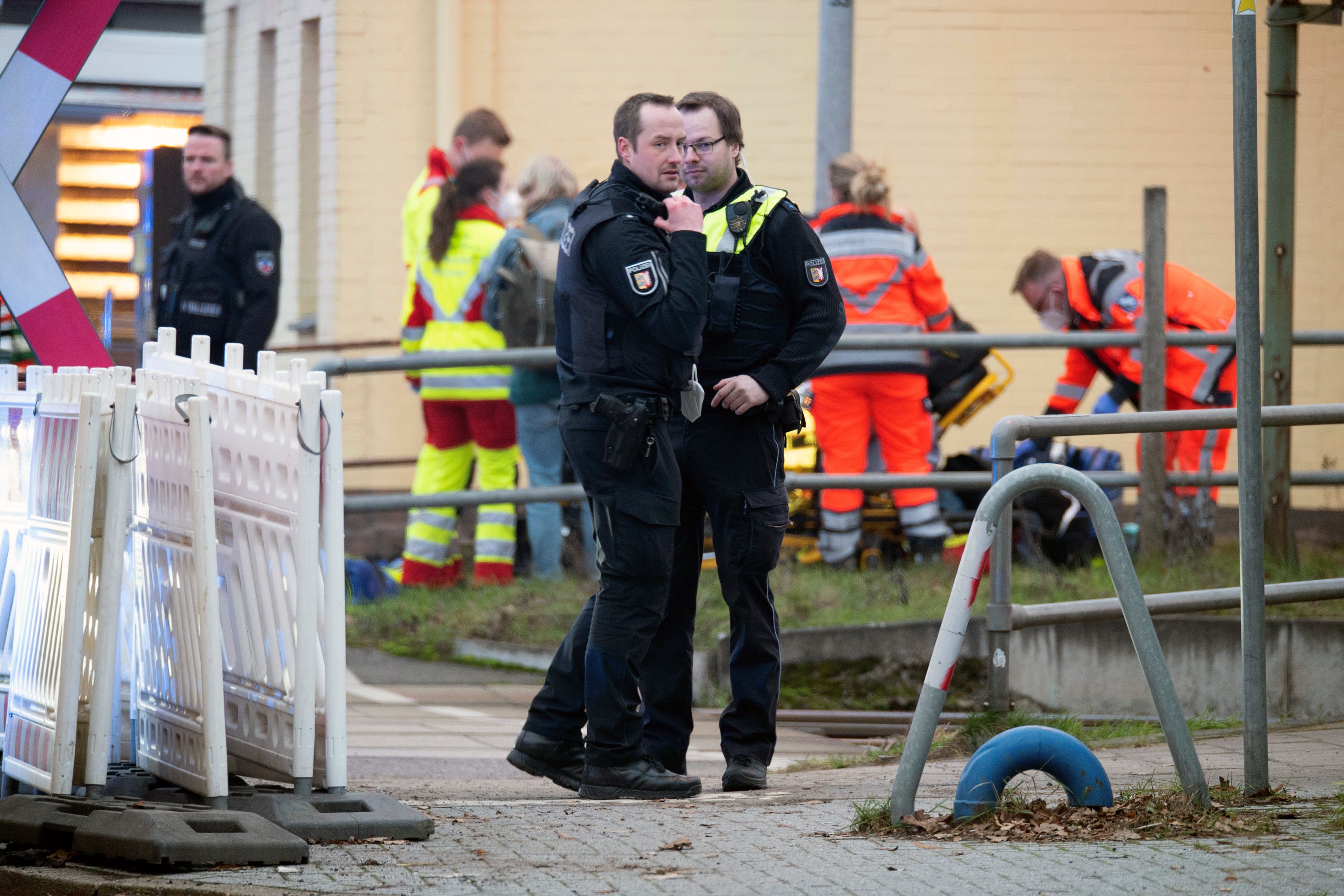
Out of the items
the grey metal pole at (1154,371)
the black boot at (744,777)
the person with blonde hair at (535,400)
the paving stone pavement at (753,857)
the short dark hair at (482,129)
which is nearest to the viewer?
the paving stone pavement at (753,857)

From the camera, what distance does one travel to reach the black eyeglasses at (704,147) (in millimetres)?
5387

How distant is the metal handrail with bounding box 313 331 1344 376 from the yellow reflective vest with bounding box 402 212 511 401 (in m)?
0.74

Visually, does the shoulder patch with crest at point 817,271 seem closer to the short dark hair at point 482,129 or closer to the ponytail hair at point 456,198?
the ponytail hair at point 456,198

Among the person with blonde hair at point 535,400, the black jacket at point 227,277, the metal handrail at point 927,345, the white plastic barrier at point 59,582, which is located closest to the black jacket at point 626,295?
the white plastic barrier at point 59,582

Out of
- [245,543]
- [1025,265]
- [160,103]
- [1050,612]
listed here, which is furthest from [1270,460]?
[160,103]

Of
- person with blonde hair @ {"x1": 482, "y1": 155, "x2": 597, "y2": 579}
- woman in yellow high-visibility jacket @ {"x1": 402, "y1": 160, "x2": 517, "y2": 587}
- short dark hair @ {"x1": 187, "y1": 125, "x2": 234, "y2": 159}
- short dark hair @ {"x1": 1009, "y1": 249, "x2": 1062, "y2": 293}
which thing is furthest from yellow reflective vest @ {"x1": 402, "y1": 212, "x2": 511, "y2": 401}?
short dark hair @ {"x1": 1009, "y1": 249, "x2": 1062, "y2": 293}

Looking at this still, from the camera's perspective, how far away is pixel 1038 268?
9.54m

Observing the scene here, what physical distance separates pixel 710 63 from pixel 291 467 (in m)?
9.22

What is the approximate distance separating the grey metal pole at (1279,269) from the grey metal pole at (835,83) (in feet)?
8.64

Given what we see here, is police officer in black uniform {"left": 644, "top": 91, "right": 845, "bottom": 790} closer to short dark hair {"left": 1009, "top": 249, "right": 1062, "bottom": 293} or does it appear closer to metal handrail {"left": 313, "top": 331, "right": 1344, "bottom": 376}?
metal handrail {"left": 313, "top": 331, "right": 1344, "bottom": 376}

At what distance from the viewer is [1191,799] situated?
429 centimetres

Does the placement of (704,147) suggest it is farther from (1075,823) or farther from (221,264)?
(221,264)

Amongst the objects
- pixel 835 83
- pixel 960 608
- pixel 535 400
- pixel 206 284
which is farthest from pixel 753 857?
pixel 835 83

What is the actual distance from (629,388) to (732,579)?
27.5 inches
